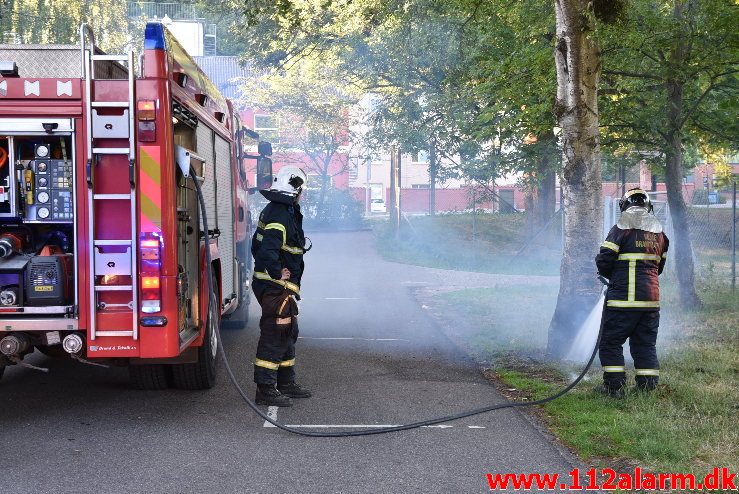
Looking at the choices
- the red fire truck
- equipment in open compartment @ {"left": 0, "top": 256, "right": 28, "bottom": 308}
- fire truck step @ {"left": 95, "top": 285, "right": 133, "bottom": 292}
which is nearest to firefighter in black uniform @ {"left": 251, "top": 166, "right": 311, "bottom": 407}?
the red fire truck

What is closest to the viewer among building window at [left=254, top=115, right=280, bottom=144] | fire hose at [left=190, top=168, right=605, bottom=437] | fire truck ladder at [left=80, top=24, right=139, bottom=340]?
fire truck ladder at [left=80, top=24, right=139, bottom=340]

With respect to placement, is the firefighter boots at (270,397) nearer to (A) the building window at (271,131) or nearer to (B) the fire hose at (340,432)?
(B) the fire hose at (340,432)

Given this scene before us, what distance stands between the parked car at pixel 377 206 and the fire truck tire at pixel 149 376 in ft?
145

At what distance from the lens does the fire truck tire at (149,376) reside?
298 inches

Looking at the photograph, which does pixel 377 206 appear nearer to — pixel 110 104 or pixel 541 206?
pixel 541 206

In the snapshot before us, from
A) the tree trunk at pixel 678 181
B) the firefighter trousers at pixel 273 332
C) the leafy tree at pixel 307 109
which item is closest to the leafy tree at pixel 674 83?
the tree trunk at pixel 678 181

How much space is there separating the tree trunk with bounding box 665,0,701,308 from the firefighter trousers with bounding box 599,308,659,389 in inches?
251

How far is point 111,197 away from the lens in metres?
6.00

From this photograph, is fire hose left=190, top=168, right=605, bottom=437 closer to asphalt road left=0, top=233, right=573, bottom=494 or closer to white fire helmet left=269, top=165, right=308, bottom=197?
asphalt road left=0, top=233, right=573, bottom=494

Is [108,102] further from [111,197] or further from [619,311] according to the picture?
[619,311]

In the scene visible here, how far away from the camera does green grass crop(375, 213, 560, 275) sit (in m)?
23.0

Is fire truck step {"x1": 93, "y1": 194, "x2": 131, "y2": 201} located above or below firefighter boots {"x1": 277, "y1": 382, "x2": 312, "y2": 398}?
above

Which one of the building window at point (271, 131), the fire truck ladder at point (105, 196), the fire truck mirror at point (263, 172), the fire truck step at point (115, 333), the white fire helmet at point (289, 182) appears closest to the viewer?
the fire truck ladder at point (105, 196)

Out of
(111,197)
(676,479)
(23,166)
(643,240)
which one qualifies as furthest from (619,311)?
(23,166)
